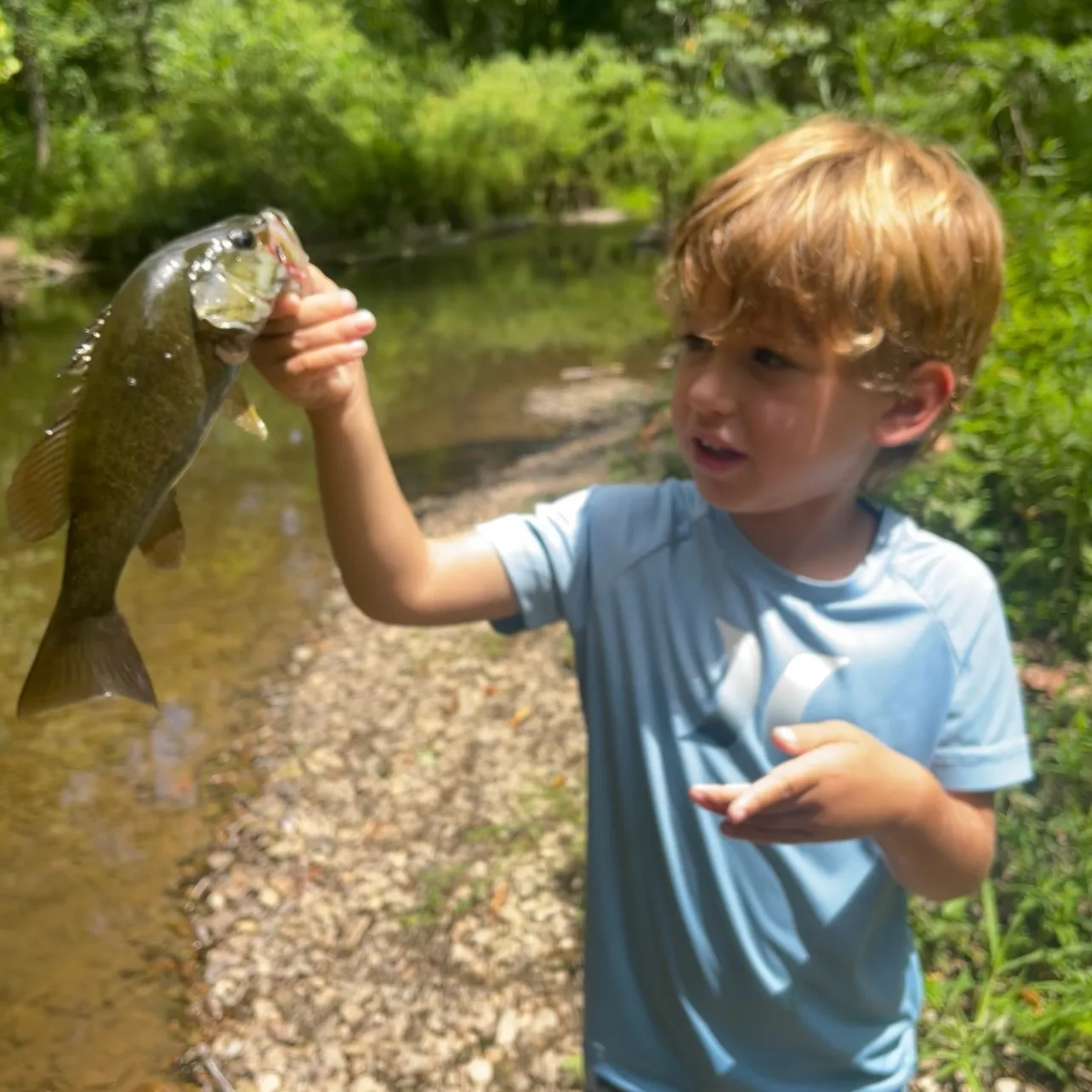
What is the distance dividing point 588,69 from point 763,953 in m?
11.2

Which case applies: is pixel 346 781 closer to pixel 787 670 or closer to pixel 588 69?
pixel 787 670

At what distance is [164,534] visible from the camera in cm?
122

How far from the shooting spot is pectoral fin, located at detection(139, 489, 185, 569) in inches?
47.3

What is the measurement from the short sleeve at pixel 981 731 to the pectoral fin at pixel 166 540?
3.24 feet

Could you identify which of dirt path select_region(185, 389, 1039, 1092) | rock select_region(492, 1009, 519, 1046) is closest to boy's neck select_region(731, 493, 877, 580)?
dirt path select_region(185, 389, 1039, 1092)

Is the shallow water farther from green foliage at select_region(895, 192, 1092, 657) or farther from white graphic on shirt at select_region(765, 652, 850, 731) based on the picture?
green foliage at select_region(895, 192, 1092, 657)

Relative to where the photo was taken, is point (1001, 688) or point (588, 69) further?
point (588, 69)

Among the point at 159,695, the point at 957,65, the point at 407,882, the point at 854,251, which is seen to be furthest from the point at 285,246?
the point at 957,65

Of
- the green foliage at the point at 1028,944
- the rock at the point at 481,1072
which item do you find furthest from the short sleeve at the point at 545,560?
the rock at the point at 481,1072

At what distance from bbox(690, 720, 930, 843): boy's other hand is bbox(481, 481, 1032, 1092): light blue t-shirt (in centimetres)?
16

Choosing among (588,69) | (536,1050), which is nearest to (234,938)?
(536,1050)

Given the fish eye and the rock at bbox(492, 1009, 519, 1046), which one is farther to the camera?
the rock at bbox(492, 1009, 519, 1046)

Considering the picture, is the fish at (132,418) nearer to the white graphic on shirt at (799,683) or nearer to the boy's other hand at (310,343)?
the boy's other hand at (310,343)

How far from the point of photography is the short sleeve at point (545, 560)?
1339mm
